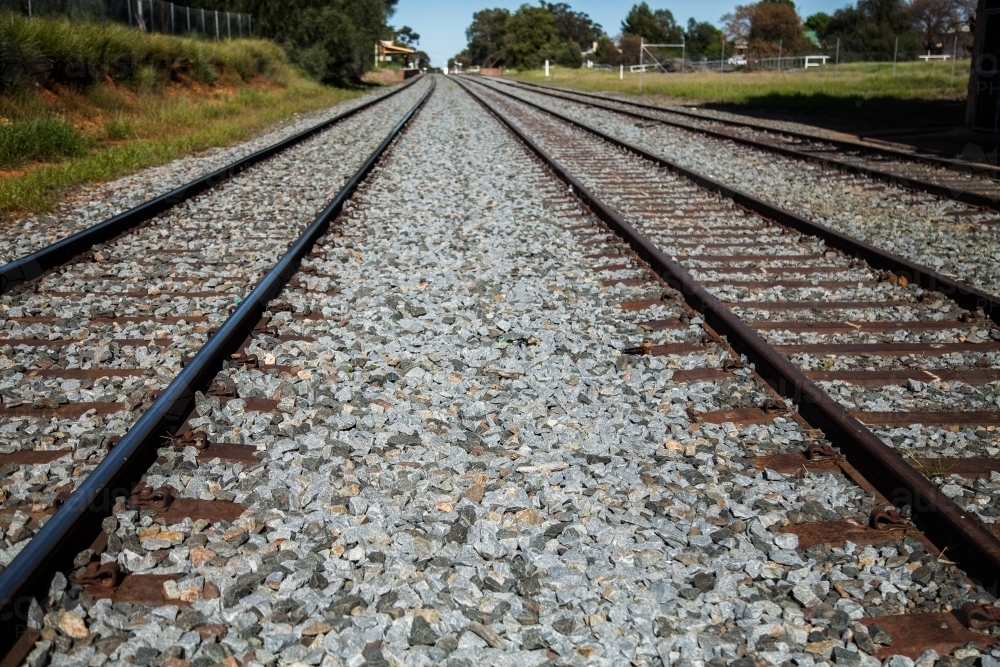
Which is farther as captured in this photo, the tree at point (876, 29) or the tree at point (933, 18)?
the tree at point (933, 18)

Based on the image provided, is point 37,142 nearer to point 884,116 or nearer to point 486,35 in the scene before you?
point 884,116

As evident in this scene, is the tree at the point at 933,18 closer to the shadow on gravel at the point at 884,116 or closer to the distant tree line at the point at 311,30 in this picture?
the distant tree line at the point at 311,30

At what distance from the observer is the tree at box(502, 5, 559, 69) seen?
118062 mm

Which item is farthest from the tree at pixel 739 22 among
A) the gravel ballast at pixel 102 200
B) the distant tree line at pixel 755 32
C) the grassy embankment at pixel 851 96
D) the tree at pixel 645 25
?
the gravel ballast at pixel 102 200

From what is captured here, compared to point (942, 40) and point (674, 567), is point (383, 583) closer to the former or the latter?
point (674, 567)

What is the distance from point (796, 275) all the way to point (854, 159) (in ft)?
24.2

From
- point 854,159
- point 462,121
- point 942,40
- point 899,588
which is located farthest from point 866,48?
point 899,588

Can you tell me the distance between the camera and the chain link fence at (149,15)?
2158 cm

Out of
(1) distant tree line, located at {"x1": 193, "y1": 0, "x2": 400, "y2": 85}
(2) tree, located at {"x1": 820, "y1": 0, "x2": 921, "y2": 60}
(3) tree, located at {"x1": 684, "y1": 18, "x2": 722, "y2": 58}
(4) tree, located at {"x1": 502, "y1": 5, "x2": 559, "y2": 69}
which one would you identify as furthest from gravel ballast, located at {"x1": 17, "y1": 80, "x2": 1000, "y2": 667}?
(3) tree, located at {"x1": 684, "y1": 18, "x2": 722, "y2": 58}

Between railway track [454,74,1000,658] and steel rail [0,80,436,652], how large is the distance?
2.20m

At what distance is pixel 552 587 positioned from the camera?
282 centimetres

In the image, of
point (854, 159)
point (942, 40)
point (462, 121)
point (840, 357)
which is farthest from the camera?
point (942, 40)

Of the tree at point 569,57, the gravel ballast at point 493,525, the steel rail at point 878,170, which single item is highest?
the tree at point 569,57

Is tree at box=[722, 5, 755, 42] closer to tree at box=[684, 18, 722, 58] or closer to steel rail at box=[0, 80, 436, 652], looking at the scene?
tree at box=[684, 18, 722, 58]
